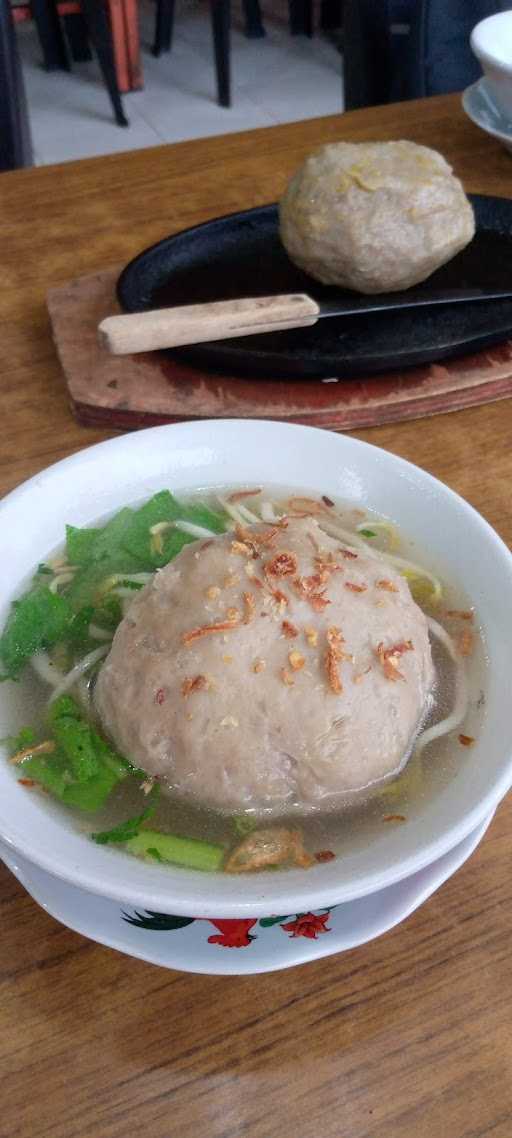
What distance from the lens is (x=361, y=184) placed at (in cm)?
134

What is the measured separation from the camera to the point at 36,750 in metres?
0.80

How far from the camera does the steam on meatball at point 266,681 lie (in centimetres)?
71

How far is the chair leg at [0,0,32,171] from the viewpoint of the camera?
207 centimetres

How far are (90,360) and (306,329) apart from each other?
29cm

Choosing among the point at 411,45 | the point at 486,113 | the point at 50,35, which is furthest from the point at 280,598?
the point at 50,35

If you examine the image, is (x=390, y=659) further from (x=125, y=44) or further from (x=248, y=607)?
(x=125, y=44)

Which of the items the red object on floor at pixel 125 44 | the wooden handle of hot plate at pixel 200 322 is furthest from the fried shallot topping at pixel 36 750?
the red object on floor at pixel 125 44

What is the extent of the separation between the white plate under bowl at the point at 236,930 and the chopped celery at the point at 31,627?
208 mm

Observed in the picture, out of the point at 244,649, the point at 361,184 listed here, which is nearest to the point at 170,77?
the point at 361,184

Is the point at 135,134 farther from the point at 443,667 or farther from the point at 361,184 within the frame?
the point at 443,667

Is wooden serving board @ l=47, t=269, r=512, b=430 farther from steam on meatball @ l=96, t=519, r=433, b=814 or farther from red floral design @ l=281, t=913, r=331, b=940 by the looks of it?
red floral design @ l=281, t=913, r=331, b=940

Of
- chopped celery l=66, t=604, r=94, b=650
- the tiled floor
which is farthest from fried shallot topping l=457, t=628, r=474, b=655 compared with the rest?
the tiled floor

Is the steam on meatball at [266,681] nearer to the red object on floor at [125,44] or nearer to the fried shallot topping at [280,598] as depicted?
the fried shallot topping at [280,598]

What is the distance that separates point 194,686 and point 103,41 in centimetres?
421
